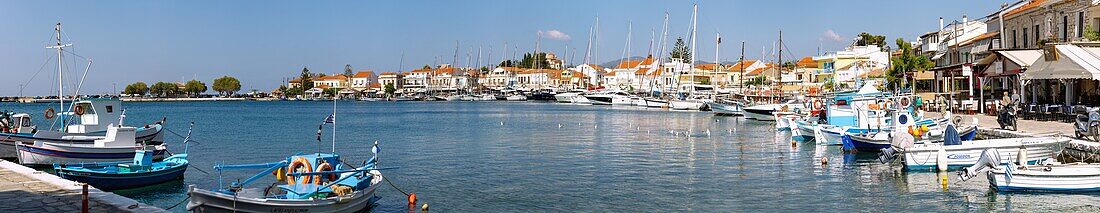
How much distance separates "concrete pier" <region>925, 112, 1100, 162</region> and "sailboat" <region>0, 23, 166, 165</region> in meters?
24.8

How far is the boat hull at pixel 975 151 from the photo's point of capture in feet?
76.5

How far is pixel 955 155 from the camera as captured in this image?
24297mm

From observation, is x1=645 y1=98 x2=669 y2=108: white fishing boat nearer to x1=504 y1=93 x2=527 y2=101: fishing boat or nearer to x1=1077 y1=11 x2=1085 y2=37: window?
x1=1077 y1=11 x2=1085 y2=37: window

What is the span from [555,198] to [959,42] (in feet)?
165

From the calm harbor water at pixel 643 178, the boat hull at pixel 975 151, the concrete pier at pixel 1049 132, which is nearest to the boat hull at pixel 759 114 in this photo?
the calm harbor water at pixel 643 178

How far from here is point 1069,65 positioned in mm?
31297

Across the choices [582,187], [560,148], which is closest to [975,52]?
[560,148]

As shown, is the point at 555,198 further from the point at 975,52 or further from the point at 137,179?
the point at 975,52

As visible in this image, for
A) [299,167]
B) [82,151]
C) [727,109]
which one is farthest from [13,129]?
[727,109]

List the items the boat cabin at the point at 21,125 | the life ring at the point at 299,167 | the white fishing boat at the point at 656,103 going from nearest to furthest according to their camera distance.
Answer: the life ring at the point at 299,167, the boat cabin at the point at 21,125, the white fishing boat at the point at 656,103

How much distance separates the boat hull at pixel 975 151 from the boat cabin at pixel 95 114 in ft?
88.9

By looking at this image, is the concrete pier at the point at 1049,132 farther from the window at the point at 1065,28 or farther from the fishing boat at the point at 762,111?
the fishing boat at the point at 762,111

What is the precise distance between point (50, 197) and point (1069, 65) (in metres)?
30.9

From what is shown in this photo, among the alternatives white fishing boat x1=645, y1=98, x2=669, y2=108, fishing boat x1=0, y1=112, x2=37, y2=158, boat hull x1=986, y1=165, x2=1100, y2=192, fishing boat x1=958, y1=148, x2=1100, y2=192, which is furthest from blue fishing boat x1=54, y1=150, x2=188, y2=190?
white fishing boat x1=645, y1=98, x2=669, y2=108
